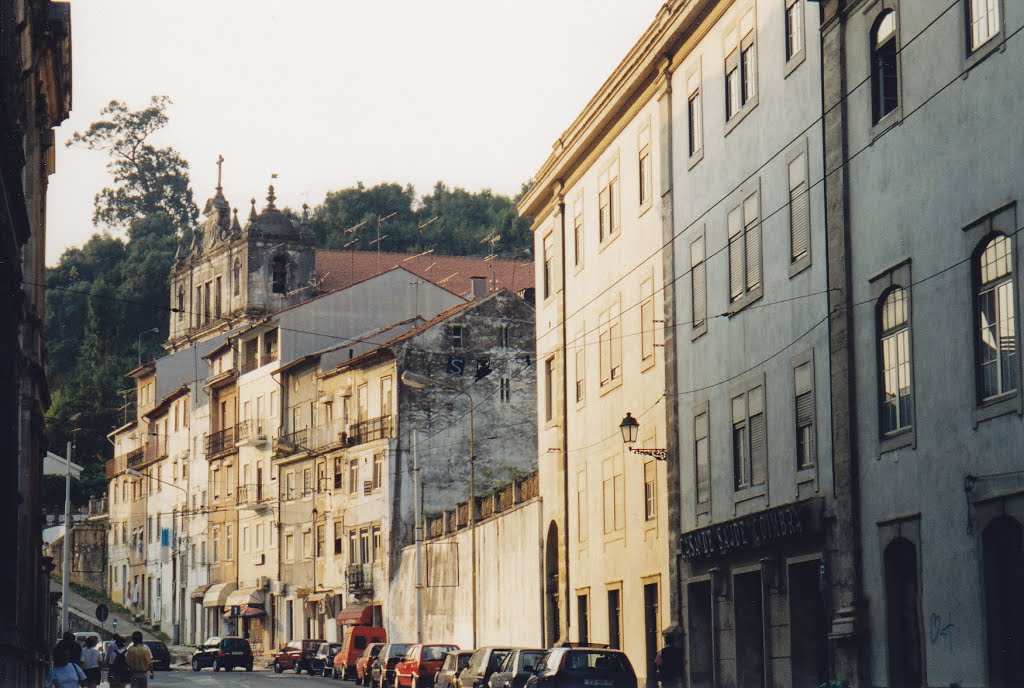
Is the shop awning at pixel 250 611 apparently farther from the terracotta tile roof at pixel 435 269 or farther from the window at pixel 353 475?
the terracotta tile roof at pixel 435 269

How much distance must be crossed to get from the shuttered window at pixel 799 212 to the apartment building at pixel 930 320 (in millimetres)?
1293

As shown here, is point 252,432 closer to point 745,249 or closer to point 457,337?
point 457,337

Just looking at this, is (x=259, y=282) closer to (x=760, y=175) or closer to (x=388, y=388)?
(x=388, y=388)

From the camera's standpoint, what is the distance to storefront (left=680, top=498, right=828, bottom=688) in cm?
2900

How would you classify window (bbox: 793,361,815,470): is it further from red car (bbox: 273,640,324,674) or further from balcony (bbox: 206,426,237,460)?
balcony (bbox: 206,426,237,460)

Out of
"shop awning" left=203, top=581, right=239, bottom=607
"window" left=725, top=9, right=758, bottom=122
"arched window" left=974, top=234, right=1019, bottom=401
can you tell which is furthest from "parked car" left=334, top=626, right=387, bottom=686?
"arched window" left=974, top=234, right=1019, bottom=401

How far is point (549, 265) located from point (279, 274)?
61.6 m

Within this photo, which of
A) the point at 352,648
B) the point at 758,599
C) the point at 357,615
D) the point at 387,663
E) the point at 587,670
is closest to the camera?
the point at 587,670

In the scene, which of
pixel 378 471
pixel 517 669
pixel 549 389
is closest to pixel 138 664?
pixel 517 669

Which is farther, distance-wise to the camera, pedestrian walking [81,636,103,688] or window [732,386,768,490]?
pedestrian walking [81,636,103,688]

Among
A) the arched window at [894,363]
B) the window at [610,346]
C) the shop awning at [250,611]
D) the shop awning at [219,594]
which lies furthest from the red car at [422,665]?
the shop awning at [219,594]

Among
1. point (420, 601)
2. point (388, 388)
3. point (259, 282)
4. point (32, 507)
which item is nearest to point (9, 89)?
point (32, 507)

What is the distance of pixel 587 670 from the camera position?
2752 centimetres

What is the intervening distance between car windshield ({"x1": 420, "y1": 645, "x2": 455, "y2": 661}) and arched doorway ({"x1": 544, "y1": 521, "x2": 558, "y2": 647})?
3550 millimetres
